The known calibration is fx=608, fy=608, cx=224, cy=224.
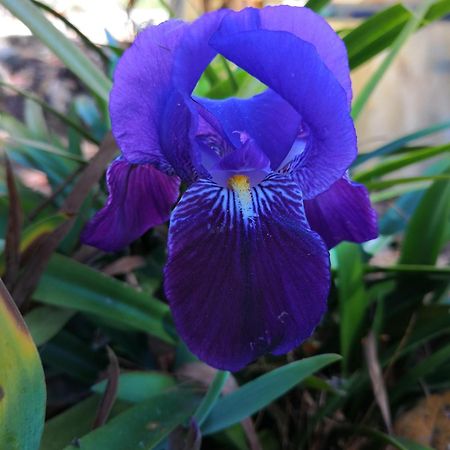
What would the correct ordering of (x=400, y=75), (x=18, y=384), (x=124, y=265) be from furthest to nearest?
1. (x=400, y=75)
2. (x=124, y=265)
3. (x=18, y=384)

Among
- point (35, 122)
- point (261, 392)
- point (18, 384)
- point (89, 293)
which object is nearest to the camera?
point (18, 384)

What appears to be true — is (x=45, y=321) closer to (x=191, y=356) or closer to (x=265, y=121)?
(x=191, y=356)

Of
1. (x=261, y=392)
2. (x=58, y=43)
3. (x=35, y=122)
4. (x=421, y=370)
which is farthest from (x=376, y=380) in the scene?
(x=35, y=122)

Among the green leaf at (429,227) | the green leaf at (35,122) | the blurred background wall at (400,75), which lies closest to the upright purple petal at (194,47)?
the green leaf at (429,227)

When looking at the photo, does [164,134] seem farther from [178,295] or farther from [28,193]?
[28,193]

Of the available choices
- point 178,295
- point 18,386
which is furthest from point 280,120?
point 18,386

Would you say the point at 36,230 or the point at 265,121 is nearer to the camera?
the point at 265,121
